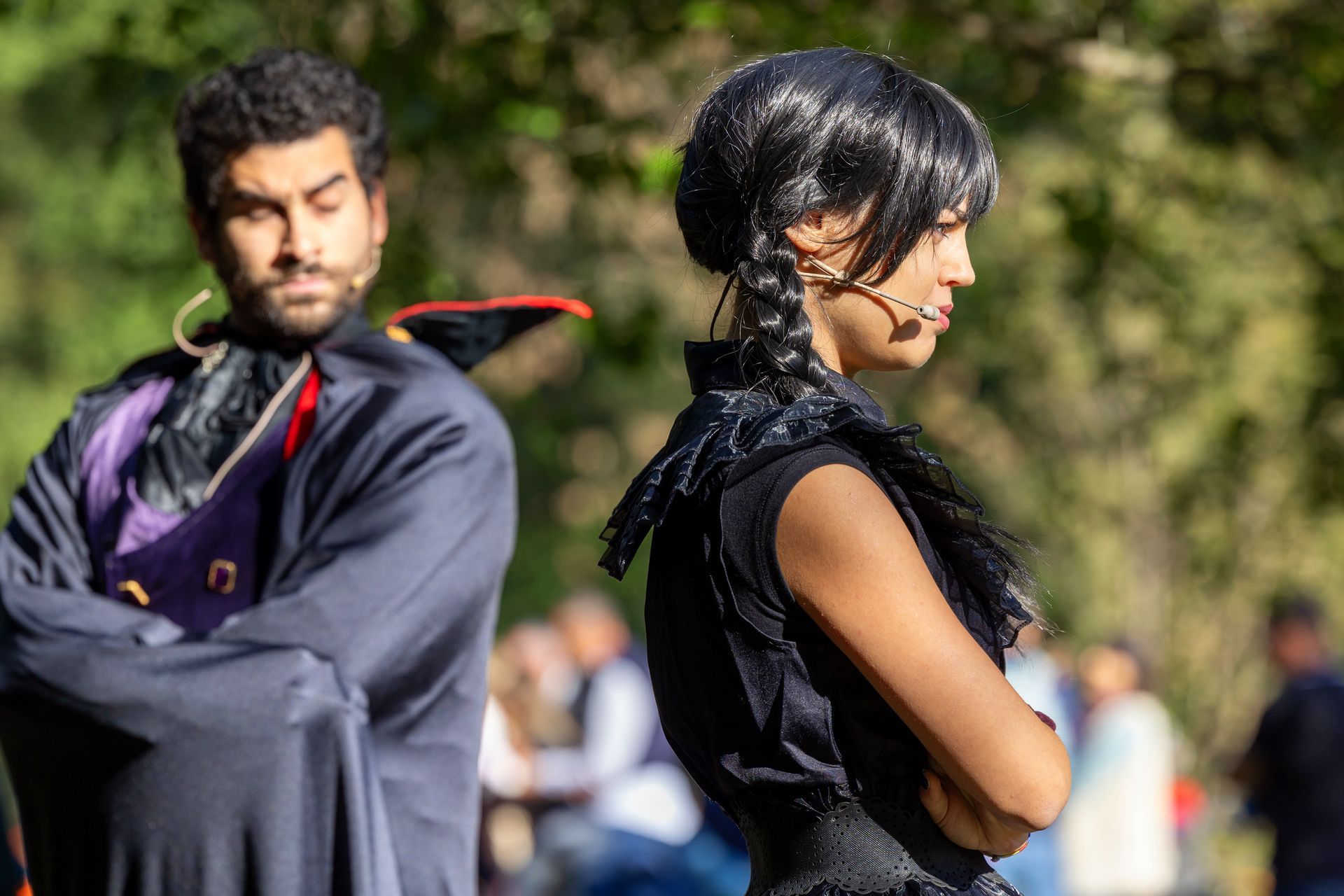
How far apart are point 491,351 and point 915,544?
1.40 meters

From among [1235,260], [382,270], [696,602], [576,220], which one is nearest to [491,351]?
[696,602]

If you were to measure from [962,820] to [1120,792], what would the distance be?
20.3 feet

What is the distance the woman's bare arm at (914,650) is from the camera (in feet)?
5.36

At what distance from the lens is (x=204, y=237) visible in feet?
9.43

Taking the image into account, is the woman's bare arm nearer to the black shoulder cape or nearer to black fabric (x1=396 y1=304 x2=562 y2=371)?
the black shoulder cape

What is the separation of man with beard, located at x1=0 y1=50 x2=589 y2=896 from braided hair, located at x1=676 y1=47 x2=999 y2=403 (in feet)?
2.89

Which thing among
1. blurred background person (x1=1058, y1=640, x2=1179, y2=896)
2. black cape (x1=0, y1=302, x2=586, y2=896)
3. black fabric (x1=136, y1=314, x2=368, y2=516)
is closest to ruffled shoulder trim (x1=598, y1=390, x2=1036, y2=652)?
black cape (x1=0, y1=302, x2=586, y2=896)

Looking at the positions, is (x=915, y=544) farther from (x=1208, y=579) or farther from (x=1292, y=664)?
(x=1208, y=579)

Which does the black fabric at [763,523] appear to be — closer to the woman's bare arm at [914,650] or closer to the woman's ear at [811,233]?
the woman's bare arm at [914,650]

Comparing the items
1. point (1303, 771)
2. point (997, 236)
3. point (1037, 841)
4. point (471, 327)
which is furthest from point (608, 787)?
point (997, 236)

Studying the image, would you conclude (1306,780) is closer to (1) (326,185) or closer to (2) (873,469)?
(1) (326,185)

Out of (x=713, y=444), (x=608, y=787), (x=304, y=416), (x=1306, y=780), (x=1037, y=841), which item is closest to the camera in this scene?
(x=713, y=444)

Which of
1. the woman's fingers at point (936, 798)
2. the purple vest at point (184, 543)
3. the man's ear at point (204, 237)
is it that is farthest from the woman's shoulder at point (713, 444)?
the man's ear at point (204, 237)

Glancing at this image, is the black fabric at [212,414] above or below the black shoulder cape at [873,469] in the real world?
below
